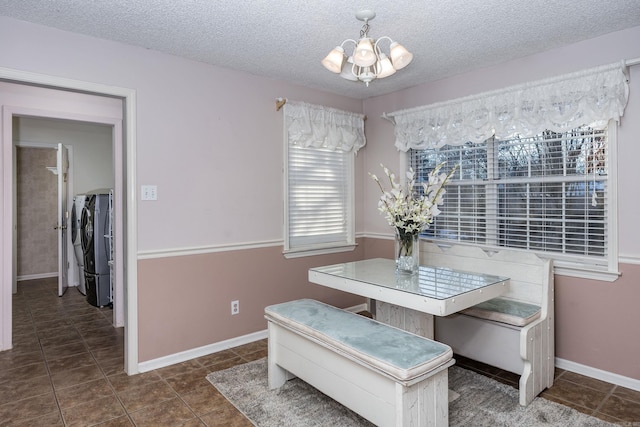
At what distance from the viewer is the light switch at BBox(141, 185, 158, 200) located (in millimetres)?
2865

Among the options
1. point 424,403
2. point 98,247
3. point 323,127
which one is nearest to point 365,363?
point 424,403

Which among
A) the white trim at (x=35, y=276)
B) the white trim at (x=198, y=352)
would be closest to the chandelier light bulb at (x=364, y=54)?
the white trim at (x=198, y=352)

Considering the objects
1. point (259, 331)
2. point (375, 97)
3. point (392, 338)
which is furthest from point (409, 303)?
point (375, 97)

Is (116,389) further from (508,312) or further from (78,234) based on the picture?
(78,234)

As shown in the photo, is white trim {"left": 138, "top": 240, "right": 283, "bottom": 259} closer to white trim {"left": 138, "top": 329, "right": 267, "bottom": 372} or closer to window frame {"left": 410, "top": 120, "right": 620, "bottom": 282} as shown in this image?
white trim {"left": 138, "top": 329, "right": 267, "bottom": 372}

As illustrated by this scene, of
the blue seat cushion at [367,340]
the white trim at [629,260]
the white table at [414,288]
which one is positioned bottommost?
the blue seat cushion at [367,340]

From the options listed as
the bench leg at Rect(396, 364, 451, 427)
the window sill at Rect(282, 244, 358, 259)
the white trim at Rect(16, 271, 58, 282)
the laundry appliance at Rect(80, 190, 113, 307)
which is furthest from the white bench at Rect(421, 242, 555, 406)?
the white trim at Rect(16, 271, 58, 282)

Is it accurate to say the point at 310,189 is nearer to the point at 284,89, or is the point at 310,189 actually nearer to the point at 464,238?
the point at 284,89

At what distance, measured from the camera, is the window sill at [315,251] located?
3.75 meters

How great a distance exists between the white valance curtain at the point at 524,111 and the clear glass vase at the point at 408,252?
1181mm

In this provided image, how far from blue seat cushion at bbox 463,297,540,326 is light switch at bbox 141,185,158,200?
8.00 ft

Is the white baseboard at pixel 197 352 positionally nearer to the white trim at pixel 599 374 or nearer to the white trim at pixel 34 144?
the white trim at pixel 599 374

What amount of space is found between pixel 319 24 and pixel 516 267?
7.18 feet

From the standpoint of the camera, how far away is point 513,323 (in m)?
2.48
